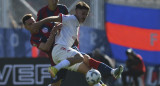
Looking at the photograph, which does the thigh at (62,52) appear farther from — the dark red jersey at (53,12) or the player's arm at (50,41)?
the dark red jersey at (53,12)

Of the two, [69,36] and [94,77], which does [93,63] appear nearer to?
[94,77]

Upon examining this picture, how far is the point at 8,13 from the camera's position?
16.7m

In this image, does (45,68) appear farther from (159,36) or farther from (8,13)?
(159,36)

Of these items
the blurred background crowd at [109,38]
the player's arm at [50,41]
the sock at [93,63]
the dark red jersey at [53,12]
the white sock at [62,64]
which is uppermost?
the dark red jersey at [53,12]

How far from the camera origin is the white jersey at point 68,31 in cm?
1079

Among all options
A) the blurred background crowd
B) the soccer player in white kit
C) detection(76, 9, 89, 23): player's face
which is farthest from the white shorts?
the blurred background crowd

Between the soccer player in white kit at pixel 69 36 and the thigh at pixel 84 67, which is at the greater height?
the soccer player in white kit at pixel 69 36

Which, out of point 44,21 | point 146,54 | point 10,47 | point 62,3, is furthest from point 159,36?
point 44,21

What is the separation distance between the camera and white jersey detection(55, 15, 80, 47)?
35.4 ft

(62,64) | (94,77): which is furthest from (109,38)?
(62,64)

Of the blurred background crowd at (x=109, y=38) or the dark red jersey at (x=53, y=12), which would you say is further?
the blurred background crowd at (x=109, y=38)

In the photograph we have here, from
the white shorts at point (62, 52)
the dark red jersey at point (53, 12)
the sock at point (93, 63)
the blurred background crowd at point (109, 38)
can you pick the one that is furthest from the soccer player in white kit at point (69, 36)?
the blurred background crowd at point (109, 38)

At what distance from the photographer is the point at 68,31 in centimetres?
1085

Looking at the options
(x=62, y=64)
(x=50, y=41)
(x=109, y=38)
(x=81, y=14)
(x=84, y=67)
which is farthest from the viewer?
(x=109, y=38)
